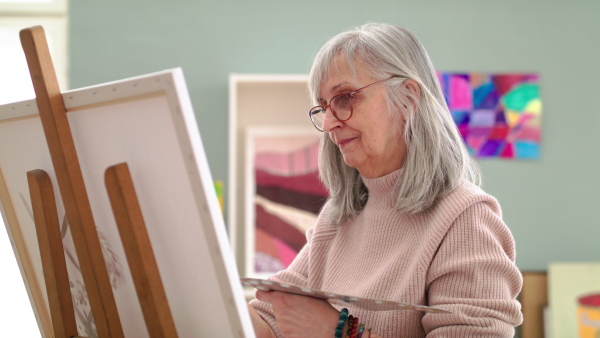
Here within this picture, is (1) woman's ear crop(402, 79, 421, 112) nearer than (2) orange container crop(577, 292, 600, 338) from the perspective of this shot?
Yes

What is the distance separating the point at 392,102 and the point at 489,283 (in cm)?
44

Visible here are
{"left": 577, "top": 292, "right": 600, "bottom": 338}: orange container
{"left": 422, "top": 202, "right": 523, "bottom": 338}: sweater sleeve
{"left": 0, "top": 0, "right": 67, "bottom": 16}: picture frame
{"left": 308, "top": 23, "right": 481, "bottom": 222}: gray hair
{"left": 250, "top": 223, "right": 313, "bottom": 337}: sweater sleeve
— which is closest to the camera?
{"left": 422, "top": 202, "right": 523, "bottom": 338}: sweater sleeve

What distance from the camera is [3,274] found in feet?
9.21

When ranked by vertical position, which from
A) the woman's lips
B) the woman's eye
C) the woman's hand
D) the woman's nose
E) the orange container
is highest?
the woman's eye

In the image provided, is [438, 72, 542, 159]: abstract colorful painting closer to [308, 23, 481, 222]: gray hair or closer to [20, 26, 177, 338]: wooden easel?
[308, 23, 481, 222]: gray hair

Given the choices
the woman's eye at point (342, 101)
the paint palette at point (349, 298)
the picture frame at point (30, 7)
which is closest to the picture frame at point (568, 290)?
the woman's eye at point (342, 101)

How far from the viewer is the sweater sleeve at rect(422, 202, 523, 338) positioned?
1155mm

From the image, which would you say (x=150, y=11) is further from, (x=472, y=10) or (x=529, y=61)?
(x=529, y=61)

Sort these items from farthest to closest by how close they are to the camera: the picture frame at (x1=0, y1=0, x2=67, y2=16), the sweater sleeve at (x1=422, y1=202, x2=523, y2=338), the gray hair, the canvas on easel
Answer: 1. the picture frame at (x1=0, y1=0, x2=67, y2=16)
2. the gray hair
3. the sweater sleeve at (x1=422, y1=202, x2=523, y2=338)
4. the canvas on easel

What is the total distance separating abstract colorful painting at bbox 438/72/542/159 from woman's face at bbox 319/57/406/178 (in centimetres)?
192

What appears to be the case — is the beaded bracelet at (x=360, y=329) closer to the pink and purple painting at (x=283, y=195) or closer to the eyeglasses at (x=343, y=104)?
the eyeglasses at (x=343, y=104)

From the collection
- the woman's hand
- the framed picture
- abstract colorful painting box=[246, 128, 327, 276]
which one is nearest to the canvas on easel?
the framed picture

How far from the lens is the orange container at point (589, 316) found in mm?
2998

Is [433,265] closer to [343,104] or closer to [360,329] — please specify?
[360,329]
